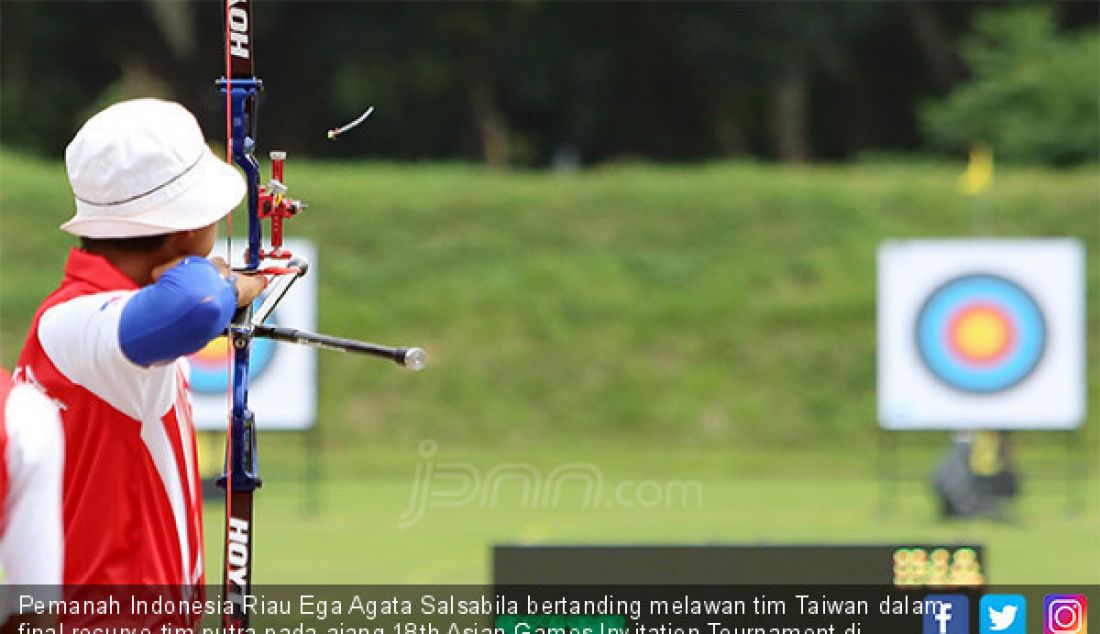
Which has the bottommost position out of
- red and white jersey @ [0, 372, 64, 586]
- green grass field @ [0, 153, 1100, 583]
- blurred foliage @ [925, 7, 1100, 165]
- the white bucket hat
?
red and white jersey @ [0, 372, 64, 586]

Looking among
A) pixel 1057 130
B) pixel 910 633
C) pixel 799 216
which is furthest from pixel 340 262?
pixel 910 633

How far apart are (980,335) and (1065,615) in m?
6.85

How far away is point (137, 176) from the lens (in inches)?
80.5

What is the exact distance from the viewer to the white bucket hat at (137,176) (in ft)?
6.70

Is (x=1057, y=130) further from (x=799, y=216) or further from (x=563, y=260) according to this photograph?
(x=563, y=260)

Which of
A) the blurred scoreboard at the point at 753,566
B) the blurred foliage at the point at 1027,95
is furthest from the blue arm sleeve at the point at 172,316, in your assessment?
the blurred foliage at the point at 1027,95

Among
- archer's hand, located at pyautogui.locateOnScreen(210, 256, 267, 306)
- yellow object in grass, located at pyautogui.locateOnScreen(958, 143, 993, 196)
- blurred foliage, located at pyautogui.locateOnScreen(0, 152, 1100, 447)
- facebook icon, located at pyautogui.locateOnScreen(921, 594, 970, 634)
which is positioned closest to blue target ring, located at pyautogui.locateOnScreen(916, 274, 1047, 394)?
yellow object in grass, located at pyautogui.locateOnScreen(958, 143, 993, 196)

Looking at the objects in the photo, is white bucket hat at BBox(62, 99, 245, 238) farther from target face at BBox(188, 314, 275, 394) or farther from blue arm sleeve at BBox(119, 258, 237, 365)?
target face at BBox(188, 314, 275, 394)

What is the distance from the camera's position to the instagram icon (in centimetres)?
342

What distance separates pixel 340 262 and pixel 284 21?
35.3 ft

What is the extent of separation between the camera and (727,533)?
320 inches

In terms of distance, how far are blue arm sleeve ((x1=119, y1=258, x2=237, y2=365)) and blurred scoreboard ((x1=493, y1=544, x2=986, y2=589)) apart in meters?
1.40

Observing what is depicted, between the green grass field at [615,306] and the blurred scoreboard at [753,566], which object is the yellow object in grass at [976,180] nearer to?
the green grass field at [615,306]

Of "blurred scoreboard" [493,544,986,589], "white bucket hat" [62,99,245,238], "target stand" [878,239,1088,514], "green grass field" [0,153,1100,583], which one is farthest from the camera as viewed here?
"green grass field" [0,153,1100,583]
